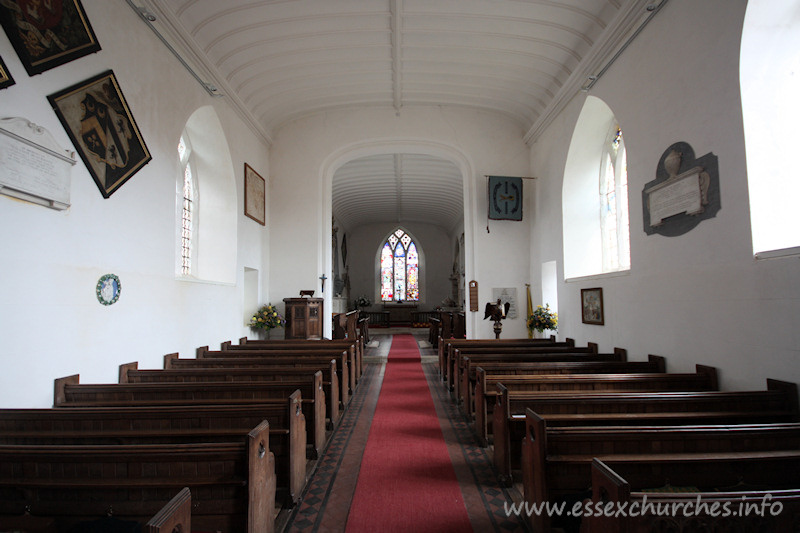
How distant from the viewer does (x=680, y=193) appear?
4.28 metres

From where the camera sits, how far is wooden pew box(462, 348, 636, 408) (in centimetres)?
423

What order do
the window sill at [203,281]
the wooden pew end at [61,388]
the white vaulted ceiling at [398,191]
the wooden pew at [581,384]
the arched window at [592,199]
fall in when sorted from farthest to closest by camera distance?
the white vaulted ceiling at [398,191] → the arched window at [592,199] → the window sill at [203,281] → the wooden pew at [581,384] → the wooden pew end at [61,388]

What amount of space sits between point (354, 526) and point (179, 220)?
5.53 metres

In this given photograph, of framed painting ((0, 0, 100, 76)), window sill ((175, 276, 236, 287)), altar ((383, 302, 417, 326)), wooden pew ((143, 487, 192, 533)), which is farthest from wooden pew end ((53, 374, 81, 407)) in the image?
altar ((383, 302, 417, 326))

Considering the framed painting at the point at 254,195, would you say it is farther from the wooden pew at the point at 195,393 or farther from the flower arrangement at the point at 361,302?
the flower arrangement at the point at 361,302

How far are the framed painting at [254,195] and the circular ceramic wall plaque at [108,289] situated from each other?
3.65m

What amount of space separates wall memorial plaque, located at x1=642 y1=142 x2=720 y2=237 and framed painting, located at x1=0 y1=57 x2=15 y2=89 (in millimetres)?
5510

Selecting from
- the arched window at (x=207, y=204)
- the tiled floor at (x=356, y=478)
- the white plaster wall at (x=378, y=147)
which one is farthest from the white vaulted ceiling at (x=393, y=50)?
the tiled floor at (x=356, y=478)

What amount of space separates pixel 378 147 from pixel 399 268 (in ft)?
35.8

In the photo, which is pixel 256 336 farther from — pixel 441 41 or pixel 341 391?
pixel 441 41

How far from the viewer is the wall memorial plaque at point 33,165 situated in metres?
3.08

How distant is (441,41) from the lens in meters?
6.52

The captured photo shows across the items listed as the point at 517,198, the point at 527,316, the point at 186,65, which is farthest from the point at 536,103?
the point at 186,65

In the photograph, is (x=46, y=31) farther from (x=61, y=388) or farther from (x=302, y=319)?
(x=302, y=319)
